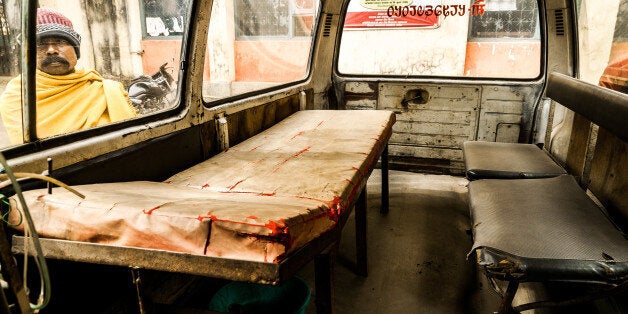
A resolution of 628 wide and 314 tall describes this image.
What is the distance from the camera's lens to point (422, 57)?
739cm

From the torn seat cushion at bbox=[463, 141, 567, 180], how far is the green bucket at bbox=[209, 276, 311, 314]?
1.41m

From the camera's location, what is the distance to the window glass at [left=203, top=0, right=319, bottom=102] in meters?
7.98

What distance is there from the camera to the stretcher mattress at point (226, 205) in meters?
1.05

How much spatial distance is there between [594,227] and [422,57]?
244 inches

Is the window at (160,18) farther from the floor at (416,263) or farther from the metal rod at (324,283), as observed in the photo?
the metal rod at (324,283)

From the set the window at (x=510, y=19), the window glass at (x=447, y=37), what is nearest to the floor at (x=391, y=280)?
the window glass at (x=447, y=37)

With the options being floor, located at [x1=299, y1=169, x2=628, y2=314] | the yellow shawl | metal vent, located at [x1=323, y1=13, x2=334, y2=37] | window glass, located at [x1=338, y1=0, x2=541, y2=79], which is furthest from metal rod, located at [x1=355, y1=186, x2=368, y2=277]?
window glass, located at [x1=338, y1=0, x2=541, y2=79]

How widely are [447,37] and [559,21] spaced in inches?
146

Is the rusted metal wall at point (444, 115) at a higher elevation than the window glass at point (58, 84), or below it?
below

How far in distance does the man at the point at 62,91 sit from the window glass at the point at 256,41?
6.02 m

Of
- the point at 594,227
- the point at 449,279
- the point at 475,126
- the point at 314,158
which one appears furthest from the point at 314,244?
the point at 475,126

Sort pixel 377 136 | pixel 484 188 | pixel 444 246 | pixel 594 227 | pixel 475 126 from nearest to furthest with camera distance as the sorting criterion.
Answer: pixel 594 227, pixel 484 188, pixel 377 136, pixel 444 246, pixel 475 126

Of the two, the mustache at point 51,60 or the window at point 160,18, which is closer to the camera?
the mustache at point 51,60

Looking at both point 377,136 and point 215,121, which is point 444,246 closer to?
point 377,136
